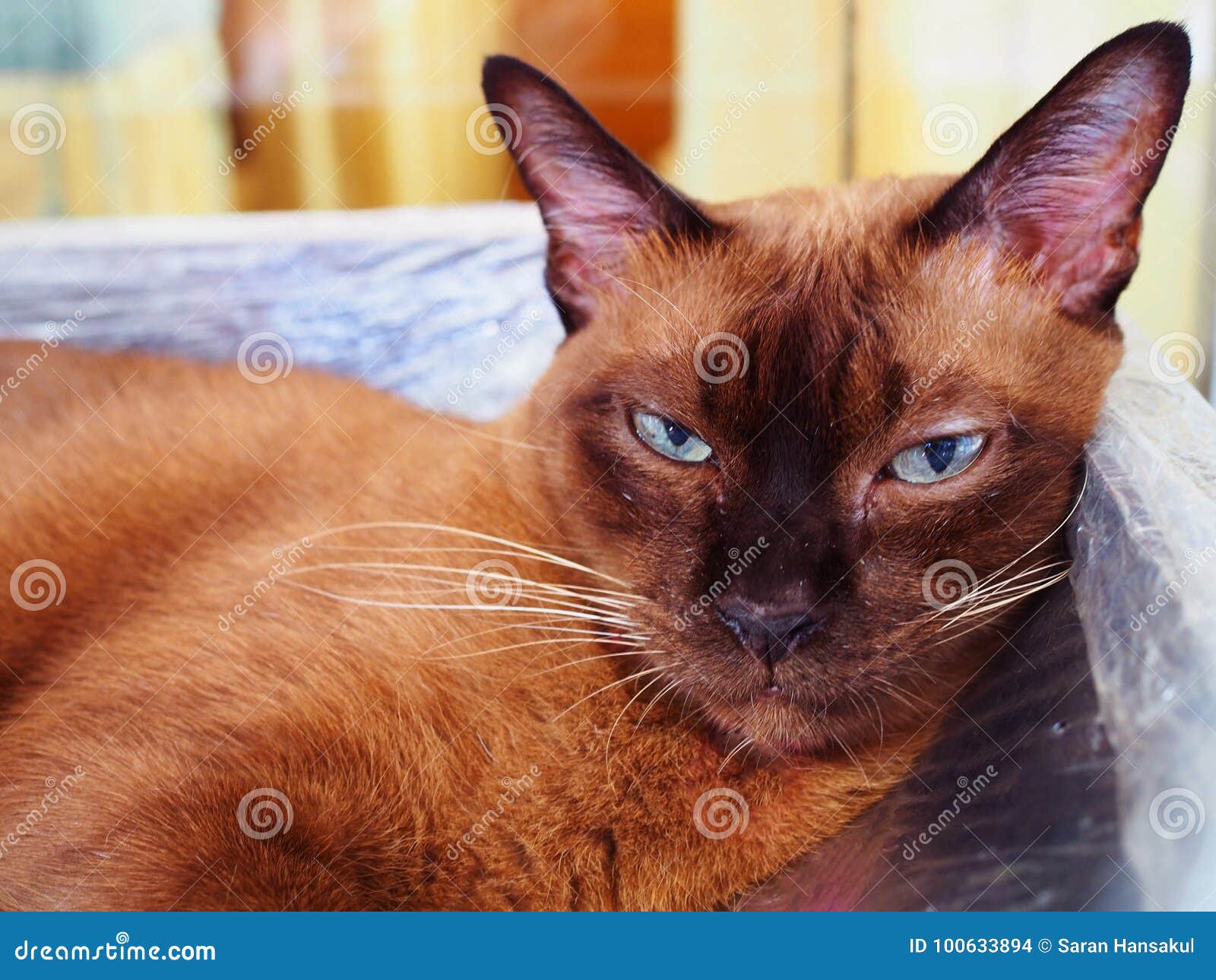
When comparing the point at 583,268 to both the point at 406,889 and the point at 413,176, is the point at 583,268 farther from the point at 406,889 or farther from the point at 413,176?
the point at 413,176

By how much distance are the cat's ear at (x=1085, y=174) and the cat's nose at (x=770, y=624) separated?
0.36m

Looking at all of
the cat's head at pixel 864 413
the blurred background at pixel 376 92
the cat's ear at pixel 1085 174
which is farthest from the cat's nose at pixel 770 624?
the blurred background at pixel 376 92

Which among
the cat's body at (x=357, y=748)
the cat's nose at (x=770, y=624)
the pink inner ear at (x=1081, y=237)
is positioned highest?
the pink inner ear at (x=1081, y=237)

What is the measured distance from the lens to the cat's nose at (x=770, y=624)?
78cm

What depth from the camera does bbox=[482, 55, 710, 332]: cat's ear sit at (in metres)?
0.99

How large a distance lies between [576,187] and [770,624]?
49cm

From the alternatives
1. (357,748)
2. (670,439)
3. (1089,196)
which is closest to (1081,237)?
(1089,196)

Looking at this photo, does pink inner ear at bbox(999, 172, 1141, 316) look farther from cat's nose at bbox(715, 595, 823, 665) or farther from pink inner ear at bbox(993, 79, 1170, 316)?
cat's nose at bbox(715, 595, 823, 665)

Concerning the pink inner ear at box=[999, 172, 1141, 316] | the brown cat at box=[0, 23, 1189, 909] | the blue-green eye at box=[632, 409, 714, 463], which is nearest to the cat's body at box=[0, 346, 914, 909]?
the brown cat at box=[0, 23, 1189, 909]

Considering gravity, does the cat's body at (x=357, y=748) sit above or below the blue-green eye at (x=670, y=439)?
below

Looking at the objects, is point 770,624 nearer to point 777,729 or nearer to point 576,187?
point 777,729

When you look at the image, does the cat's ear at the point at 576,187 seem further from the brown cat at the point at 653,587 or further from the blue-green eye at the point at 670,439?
the blue-green eye at the point at 670,439

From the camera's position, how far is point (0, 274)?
1.57m

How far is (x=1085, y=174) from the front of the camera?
89 centimetres
